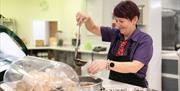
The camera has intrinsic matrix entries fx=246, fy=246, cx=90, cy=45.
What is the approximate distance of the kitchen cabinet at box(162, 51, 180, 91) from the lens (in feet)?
11.2

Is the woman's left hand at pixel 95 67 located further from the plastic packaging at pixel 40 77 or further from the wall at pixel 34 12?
the wall at pixel 34 12

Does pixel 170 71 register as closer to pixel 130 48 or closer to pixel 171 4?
pixel 171 4

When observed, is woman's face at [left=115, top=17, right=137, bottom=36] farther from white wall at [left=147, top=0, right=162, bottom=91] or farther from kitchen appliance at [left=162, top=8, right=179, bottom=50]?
kitchen appliance at [left=162, top=8, right=179, bottom=50]

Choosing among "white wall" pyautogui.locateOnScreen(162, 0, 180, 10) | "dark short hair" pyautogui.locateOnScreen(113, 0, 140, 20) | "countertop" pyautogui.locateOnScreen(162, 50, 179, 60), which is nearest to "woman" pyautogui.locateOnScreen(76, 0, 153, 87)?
"dark short hair" pyautogui.locateOnScreen(113, 0, 140, 20)

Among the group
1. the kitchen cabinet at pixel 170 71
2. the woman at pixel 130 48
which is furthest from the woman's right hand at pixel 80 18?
the kitchen cabinet at pixel 170 71

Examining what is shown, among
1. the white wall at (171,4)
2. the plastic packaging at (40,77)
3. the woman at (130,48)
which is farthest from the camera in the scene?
the white wall at (171,4)

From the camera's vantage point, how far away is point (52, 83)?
1.13 m

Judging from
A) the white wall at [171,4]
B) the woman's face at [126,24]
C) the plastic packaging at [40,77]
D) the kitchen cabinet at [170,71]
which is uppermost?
the white wall at [171,4]

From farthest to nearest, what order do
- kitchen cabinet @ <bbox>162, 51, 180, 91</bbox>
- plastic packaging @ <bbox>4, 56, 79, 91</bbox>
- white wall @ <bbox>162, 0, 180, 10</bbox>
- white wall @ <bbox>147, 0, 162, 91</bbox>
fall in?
white wall @ <bbox>162, 0, 180, 10</bbox> → white wall @ <bbox>147, 0, 162, 91</bbox> → kitchen cabinet @ <bbox>162, 51, 180, 91</bbox> → plastic packaging @ <bbox>4, 56, 79, 91</bbox>

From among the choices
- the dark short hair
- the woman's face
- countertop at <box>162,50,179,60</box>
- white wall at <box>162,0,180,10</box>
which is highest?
white wall at <box>162,0,180,10</box>

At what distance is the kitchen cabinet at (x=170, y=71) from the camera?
3.41 m

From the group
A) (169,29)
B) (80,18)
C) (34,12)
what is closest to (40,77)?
(80,18)

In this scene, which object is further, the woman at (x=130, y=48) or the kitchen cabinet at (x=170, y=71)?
the kitchen cabinet at (x=170, y=71)

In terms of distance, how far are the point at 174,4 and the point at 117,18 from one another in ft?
9.89
